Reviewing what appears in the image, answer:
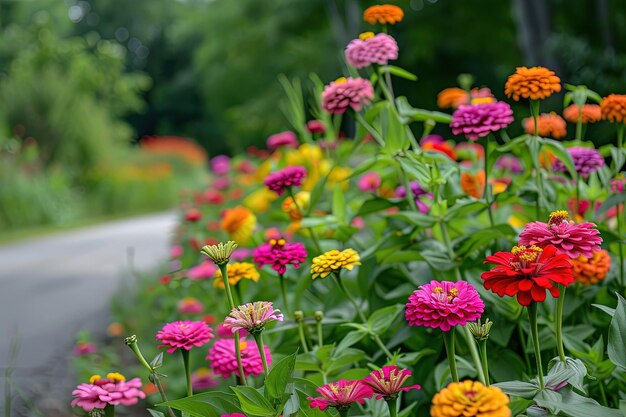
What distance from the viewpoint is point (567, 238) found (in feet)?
3.06

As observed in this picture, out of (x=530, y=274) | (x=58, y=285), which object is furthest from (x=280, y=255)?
(x=58, y=285)

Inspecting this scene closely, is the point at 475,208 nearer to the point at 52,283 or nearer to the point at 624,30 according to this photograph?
the point at 52,283

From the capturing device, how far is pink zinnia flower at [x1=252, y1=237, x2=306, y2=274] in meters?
1.28

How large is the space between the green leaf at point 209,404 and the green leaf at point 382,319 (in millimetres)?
370

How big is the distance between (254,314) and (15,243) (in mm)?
7021

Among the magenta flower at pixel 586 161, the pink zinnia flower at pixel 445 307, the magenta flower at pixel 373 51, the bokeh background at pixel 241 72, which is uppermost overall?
the magenta flower at pixel 373 51

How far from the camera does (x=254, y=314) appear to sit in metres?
1.00

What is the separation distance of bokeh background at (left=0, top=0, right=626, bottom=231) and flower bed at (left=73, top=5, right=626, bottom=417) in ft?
15.6

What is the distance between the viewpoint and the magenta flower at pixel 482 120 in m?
1.29

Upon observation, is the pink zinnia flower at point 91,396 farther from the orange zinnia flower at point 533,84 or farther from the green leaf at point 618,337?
the orange zinnia flower at point 533,84

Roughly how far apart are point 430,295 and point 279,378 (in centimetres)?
24

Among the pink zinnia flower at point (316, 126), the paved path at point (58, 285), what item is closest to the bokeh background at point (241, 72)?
the paved path at point (58, 285)

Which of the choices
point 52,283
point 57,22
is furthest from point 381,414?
point 57,22

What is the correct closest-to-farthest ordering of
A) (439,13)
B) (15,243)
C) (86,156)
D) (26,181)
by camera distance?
(15,243)
(26,181)
(86,156)
(439,13)
